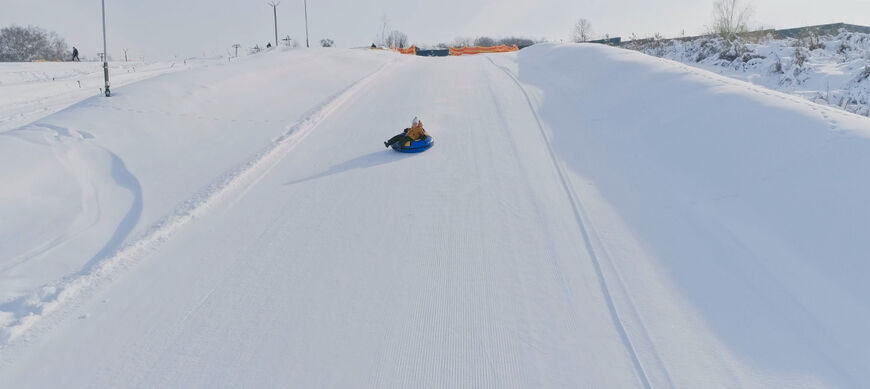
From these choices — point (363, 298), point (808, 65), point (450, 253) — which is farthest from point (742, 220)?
point (808, 65)

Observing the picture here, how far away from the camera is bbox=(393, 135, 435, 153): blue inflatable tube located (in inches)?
341

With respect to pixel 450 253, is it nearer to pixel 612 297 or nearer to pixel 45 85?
pixel 612 297

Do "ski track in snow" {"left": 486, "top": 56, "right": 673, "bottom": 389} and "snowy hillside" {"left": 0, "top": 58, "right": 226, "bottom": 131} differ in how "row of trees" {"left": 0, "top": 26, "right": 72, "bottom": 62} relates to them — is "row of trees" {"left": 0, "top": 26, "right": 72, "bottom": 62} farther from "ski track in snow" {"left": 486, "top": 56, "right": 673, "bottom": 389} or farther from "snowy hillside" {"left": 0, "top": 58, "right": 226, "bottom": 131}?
"ski track in snow" {"left": 486, "top": 56, "right": 673, "bottom": 389}

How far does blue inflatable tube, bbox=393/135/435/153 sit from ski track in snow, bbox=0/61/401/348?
200 cm

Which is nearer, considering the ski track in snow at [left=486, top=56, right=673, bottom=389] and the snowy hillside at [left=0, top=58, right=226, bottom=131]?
the ski track in snow at [left=486, top=56, right=673, bottom=389]

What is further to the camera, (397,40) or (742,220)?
(397,40)

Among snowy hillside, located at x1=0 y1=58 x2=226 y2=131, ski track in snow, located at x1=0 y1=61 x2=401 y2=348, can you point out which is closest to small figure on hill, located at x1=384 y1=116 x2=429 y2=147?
ski track in snow, located at x1=0 y1=61 x2=401 y2=348

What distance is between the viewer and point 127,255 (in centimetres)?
531

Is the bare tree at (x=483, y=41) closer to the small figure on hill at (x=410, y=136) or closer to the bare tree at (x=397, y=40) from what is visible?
the bare tree at (x=397, y=40)

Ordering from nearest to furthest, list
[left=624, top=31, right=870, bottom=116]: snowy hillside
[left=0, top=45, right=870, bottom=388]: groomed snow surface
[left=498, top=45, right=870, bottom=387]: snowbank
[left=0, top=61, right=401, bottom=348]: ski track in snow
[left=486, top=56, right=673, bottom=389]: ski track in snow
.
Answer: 1. [left=486, top=56, right=673, bottom=389]: ski track in snow
2. [left=0, top=45, right=870, bottom=388]: groomed snow surface
3. [left=498, top=45, right=870, bottom=387]: snowbank
4. [left=0, top=61, right=401, bottom=348]: ski track in snow
5. [left=624, top=31, right=870, bottom=116]: snowy hillside

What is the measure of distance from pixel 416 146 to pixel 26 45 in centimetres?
8983

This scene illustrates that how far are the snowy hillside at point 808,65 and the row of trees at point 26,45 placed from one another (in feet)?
273

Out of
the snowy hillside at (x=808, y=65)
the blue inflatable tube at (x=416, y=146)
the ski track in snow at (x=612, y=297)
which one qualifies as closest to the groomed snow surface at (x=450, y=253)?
the ski track in snow at (x=612, y=297)

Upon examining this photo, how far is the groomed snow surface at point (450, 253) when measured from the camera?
3.62m
